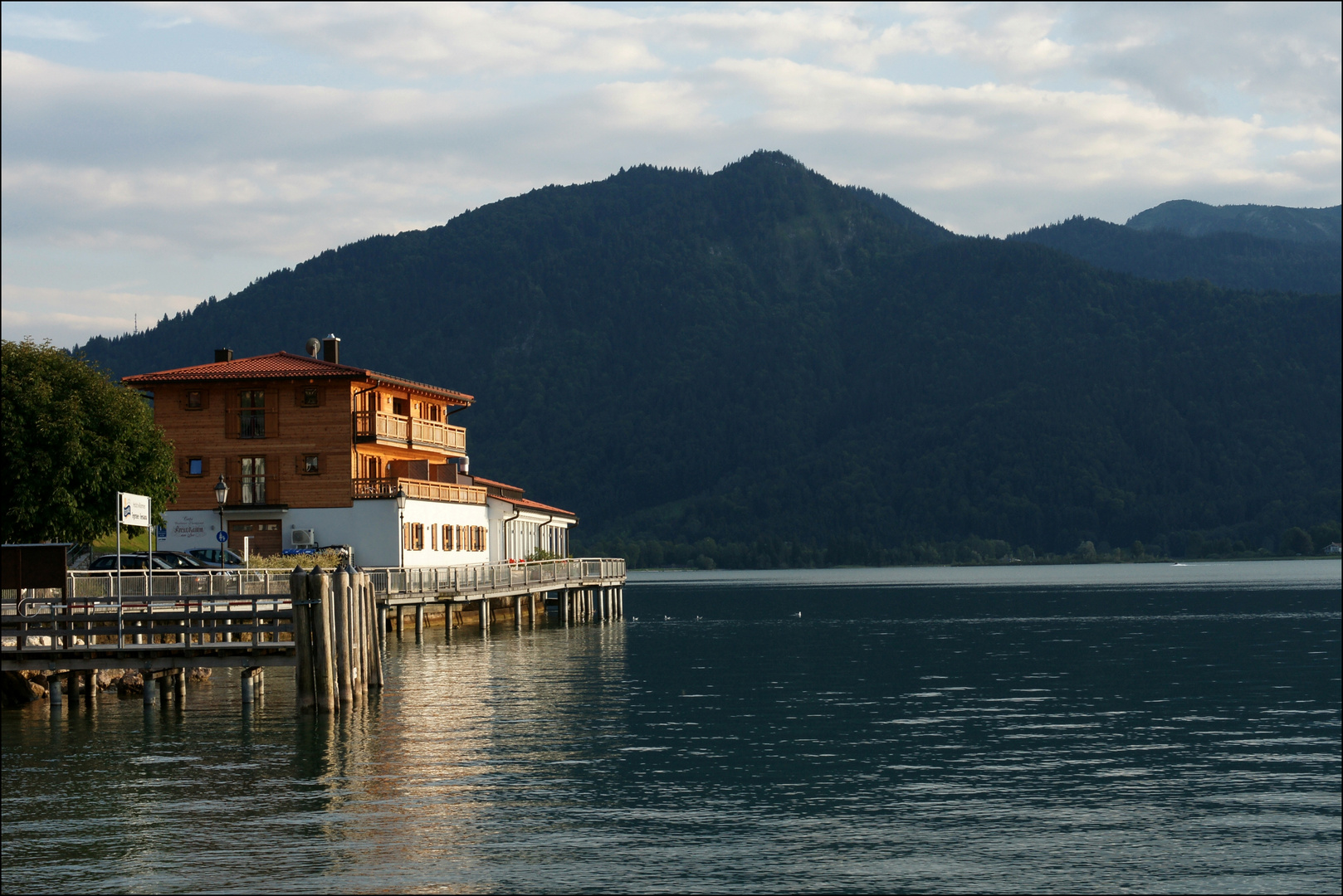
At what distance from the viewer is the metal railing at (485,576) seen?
61719 mm

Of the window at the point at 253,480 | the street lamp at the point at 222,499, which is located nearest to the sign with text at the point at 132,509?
the street lamp at the point at 222,499

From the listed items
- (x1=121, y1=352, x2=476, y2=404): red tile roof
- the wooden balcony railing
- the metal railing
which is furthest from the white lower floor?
(x1=121, y1=352, x2=476, y2=404): red tile roof

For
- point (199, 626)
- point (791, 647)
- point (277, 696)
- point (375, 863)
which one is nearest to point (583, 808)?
point (375, 863)

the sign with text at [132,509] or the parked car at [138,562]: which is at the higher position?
the sign with text at [132,509]

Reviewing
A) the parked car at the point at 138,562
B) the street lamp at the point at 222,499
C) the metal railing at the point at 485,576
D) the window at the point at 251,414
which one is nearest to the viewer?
the parked car at the point at 138,562

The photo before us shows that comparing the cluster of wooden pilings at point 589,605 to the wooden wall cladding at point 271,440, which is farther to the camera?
the cluster of wooden pilings at point 589,605

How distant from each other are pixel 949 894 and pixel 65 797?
1561 centimetres

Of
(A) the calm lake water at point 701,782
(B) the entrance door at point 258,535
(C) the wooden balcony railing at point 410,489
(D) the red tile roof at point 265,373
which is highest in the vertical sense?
(D) the red tile roof at point 265,373

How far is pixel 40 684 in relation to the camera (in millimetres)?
41688

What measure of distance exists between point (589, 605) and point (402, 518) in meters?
20.4

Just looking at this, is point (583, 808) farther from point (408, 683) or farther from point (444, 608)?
point (444, 608)

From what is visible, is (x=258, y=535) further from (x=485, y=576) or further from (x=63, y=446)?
(x=63, y=446)

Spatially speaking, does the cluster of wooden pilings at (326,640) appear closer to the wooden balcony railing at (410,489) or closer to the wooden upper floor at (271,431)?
the wooden balcony railing at (410,489)

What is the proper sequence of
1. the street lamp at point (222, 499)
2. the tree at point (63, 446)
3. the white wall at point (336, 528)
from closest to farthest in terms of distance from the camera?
the tree at point (63, 446) < the street lamp at point (222, 499) < the white wall at point (336, 528)
